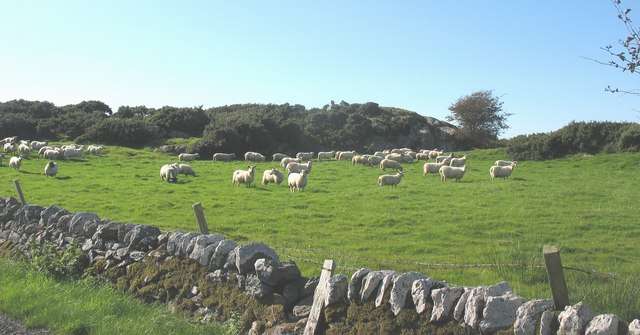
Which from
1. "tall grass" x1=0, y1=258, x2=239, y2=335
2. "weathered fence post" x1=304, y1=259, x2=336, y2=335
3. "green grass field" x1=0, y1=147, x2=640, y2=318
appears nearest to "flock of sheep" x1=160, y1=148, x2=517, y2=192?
"green grass field" x1=0, y1=147, x2=640, y2=318

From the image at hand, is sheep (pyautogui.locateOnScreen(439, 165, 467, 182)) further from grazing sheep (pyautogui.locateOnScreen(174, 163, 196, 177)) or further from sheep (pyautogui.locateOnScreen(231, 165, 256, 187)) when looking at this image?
grazing sheep (pyautogui.locateOnScreen(174, 163, 196, 177))

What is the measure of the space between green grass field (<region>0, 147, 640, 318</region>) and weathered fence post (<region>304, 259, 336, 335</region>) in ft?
4.55

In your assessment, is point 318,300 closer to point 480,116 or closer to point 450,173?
point 450,173

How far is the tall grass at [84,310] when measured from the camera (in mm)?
7555

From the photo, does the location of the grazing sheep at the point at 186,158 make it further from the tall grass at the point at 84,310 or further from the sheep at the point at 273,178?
the tall grass at the point at 84,310

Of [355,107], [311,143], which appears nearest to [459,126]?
[355,107]

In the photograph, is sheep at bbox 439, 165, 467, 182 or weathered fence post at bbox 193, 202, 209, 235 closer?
weathered fence post at bbox 193, 202, 209, 235

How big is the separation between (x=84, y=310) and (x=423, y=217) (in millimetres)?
11606

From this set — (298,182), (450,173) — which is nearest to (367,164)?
(450,173)

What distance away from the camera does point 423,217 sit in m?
17.8

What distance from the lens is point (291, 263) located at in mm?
7996

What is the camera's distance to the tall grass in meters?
Result: 7.55

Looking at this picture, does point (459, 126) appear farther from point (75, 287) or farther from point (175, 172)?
point (75, 287)

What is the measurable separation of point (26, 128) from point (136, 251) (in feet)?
205
